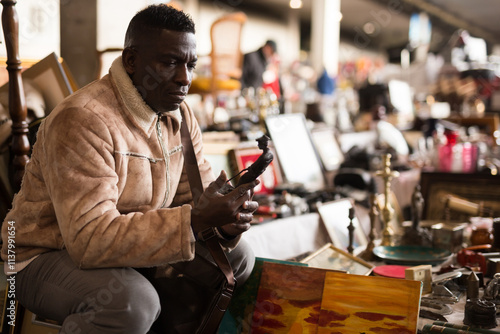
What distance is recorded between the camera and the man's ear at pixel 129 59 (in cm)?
163

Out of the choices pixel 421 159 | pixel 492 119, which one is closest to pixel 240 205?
pixel 421 159

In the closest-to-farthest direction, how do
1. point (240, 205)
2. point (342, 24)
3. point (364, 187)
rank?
point (240, 205) → point (364, 187) → point (342, 24)

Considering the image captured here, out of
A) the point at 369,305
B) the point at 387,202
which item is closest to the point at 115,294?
the point at 369,305

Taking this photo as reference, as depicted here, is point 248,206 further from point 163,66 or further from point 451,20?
point 451,20

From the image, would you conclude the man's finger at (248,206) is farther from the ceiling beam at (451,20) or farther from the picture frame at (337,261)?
the ceiling beam at (451,20)

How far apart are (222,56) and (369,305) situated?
488 cm

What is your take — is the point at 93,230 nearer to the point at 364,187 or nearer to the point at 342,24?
the point at 364,187

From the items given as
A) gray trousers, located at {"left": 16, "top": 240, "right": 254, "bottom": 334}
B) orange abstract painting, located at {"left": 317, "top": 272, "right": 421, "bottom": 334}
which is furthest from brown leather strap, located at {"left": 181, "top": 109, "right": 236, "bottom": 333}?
orange abstract painting, located at {"left": 317, "top": 272, "right": 421, "bottom": 334}

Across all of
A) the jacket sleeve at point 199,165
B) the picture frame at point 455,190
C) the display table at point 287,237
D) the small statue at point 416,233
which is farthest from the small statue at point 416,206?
the jacket sleeve at point 199,165

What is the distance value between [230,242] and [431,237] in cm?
137

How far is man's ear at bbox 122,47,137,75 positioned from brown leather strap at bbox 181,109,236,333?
31 cm

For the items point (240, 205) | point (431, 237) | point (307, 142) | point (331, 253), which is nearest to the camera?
point (240, 205)

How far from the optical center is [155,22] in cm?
159

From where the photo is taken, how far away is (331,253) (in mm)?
Result: 2475
